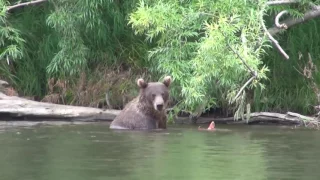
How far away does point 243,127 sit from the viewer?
46.5 feet

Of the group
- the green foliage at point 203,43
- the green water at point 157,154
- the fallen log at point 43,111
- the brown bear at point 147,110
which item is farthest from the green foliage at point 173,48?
the fallen log at point 43,111

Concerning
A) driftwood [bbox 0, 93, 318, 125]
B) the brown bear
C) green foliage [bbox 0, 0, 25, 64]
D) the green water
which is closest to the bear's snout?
the brown bear

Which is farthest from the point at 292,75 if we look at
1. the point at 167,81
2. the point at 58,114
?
the point at 58,114

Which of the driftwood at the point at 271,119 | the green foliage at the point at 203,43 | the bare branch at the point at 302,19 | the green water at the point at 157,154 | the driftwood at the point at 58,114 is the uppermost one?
the bare branch at the point at 302,19

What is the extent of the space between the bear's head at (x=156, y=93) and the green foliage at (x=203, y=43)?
29 cm

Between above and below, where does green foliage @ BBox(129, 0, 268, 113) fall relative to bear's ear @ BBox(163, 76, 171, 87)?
above

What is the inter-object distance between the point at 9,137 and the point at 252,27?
13.3 ft

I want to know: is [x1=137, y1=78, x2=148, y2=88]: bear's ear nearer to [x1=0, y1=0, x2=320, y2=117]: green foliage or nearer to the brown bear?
the brown bear

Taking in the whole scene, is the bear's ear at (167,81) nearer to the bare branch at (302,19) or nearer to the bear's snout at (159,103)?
the bear's snout at (159,103)

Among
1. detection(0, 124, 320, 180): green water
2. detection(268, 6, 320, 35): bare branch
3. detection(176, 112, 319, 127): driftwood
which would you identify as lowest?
detection(0, 124, 320, 180): green water

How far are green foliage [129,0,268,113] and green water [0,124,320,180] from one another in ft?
2.60

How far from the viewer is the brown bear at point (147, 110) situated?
1362 centimetres

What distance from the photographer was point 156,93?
13617mm

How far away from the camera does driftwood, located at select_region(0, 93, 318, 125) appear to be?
14.5 meters
